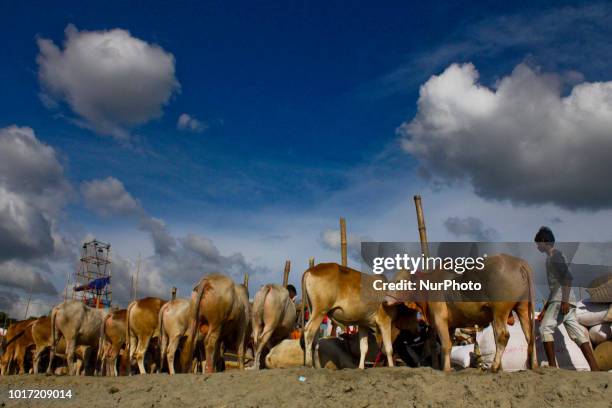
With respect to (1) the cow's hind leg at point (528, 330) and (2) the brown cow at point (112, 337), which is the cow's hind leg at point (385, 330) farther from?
(2) the brown cow at point (112, 337)

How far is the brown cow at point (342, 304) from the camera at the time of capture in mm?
10234

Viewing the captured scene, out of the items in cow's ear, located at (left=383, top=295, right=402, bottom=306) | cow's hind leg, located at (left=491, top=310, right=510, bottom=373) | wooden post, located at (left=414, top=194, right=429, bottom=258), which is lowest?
cow's hind leg, located at (left=491, top=310, right=510, bottom=373)

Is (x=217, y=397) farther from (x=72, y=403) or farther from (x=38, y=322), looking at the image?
(x=38, y=322)

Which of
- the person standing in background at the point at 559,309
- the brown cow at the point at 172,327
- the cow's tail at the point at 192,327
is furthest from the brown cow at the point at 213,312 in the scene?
the person standing in background at the point at 559,309

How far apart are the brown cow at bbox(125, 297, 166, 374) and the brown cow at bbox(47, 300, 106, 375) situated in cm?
174

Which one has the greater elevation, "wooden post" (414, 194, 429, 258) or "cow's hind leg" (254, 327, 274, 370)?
"wooden post" (414, 194, 429, 258)

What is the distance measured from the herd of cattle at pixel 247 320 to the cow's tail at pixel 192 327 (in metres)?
0.02

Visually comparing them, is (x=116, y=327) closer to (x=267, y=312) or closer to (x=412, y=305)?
(x=267, y=312)

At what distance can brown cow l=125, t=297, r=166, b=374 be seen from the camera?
13.3 meters

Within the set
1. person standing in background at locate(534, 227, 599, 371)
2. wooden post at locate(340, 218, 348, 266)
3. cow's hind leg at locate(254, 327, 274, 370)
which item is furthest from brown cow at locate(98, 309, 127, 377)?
person standing in background at locate(534, 227, 599, 371)

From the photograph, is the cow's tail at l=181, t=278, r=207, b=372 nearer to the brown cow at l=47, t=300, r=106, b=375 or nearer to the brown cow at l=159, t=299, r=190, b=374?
the brown cow at l=159, t=299, r=190, b=374

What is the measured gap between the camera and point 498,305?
321 inches

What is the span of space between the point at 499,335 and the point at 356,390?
7.81 feet

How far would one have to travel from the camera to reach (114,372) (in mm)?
14570
